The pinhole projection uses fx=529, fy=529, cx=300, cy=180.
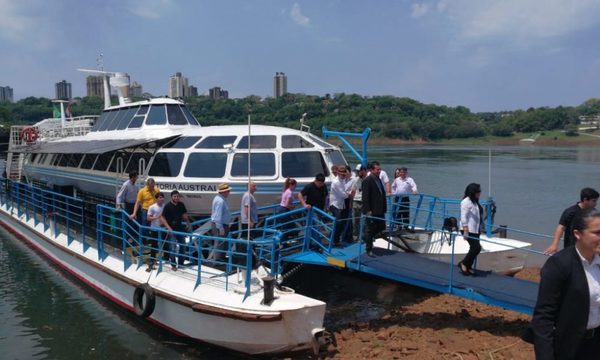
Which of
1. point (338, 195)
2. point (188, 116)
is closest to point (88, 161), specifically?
point (188, 116)

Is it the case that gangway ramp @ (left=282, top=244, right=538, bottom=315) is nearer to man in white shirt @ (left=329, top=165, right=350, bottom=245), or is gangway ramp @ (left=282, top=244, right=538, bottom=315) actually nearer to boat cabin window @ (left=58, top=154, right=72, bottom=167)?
man in white shirt @ (left=329, top=165, right=350, bottom=245)

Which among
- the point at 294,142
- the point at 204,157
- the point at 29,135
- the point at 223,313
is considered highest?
the point at 29,135

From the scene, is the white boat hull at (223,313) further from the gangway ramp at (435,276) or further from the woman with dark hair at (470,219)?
the woman with dark hair at (470,219)

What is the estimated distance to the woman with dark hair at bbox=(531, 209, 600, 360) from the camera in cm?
340

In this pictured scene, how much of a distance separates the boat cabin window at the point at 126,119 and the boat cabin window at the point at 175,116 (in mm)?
1468

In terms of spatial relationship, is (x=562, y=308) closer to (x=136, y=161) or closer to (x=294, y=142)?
(x=294, y=142)

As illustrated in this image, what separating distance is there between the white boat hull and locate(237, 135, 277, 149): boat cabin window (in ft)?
11.5

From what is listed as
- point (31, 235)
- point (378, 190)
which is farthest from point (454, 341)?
point (31, 235)

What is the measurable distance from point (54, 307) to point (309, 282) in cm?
536

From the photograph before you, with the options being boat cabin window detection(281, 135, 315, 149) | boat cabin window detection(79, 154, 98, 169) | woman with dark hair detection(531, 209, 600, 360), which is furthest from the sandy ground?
boat cabin window detection(79, 154, 98, 169)

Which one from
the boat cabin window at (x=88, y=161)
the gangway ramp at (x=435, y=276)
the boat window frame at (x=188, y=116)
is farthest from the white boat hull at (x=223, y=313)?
the boat cabin window at (x=88, y=161)

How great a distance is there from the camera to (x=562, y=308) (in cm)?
345

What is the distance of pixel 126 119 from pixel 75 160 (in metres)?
2.70

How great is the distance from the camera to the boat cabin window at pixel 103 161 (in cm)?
1417
